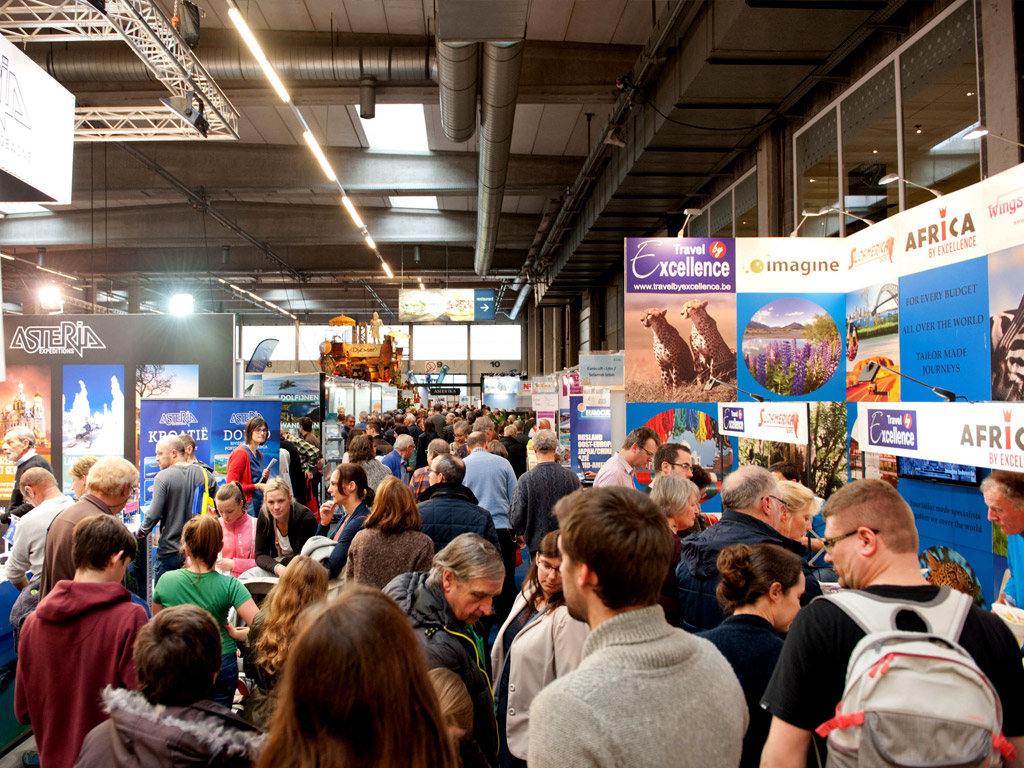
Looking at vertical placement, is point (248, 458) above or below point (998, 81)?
below

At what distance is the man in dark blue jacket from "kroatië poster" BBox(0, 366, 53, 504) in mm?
4982

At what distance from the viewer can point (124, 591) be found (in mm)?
2412

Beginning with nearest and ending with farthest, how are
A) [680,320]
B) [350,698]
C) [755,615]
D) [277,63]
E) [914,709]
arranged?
[350,698] → [914,709] → [755,615] → [680,320] → [277,63]

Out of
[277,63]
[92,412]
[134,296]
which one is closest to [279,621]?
[92,412]

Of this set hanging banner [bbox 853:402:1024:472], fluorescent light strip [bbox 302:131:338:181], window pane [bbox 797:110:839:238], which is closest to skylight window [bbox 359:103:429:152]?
fluorescent light strip [bbox 302:131:338:181]

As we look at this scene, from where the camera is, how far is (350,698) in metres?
1.05

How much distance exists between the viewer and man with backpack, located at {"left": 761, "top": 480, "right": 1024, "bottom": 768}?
137 cm

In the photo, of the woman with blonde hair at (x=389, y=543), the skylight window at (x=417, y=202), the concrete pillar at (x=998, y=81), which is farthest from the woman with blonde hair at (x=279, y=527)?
the skylight window at (x=417, y=202)

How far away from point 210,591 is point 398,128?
987 centimetres

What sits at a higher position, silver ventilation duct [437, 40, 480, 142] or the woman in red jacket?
silver ventilation duct [437, 40, 480, 142]

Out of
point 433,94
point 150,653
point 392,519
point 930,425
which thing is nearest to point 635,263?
point 930,425

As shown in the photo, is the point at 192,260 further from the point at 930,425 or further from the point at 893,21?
the point at 930,425

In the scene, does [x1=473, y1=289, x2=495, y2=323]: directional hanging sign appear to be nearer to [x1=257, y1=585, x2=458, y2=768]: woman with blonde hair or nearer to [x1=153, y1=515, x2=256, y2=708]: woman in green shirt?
[x1=153, y1=515, x2=256, y2=708]: woman in green shirt

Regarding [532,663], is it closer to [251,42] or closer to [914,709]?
[914,709]
